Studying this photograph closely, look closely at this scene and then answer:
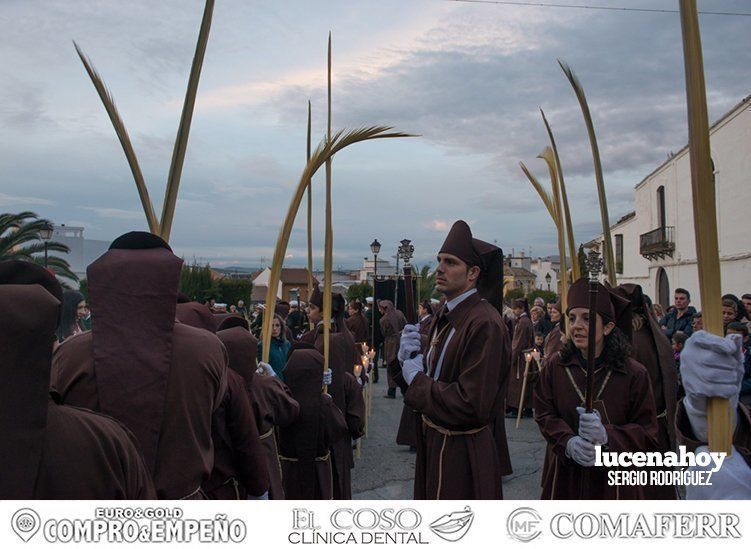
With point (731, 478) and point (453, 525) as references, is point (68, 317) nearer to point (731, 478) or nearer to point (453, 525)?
point (453, 525)

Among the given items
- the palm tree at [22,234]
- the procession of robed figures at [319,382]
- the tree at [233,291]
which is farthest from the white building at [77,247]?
the procession of robed figures at [319,382]

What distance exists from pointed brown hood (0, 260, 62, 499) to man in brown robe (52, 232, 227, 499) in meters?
0.71

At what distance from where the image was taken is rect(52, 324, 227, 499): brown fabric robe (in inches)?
84.6

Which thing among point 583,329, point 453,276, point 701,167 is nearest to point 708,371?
point 701,167

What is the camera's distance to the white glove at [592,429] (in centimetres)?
315

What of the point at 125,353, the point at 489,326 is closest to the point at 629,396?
the point at 489,326

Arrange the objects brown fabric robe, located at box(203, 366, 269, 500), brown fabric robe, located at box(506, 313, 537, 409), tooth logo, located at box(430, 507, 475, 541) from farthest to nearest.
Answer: brown fabric robe, located at box(506, 313, 537, 409) < brown fabric robe, located at box(203, 366, 269, 500) < tooth logo, located at box(430, 507, 475, 541)

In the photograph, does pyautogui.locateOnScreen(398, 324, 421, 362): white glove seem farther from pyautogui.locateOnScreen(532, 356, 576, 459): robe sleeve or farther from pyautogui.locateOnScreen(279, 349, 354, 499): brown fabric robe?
pyautogui.locateOnScreen(279, 349, 354, 499): brown fabric robe

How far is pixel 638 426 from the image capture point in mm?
3422

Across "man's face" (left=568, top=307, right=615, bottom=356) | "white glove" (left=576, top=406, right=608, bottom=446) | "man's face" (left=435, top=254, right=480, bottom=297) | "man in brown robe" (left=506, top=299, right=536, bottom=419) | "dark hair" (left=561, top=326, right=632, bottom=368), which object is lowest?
"man in brown robe" (left=506, top=299, right=536, bottom=419)

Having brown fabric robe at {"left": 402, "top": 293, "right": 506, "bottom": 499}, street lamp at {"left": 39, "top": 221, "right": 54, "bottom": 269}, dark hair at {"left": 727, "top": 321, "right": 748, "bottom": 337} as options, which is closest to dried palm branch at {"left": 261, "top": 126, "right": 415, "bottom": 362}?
brown fabric robe at {"left": 402, "top": 293, "right": 506, "bottom": 499}

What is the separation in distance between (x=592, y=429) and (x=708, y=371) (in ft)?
3.61

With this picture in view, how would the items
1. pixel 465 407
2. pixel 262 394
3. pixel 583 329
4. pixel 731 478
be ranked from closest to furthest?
pixel 731 478 < pixel 465 407 < pixel 583 329 < pixel 262 394

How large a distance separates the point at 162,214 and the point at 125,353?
1266mm
